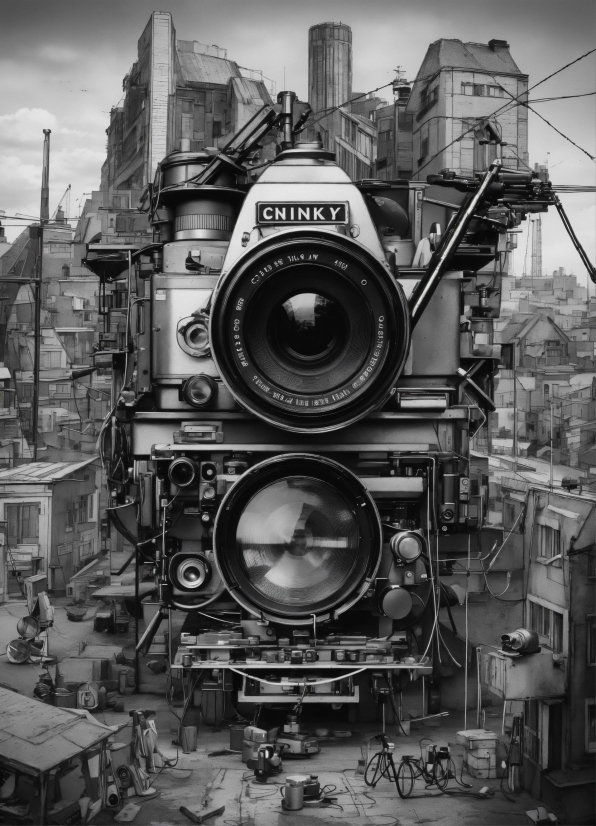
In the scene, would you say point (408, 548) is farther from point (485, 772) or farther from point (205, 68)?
point (205, 68)

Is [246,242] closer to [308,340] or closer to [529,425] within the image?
[308,340]

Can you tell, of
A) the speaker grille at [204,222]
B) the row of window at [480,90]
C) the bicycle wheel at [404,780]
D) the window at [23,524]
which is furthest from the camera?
the window at [23,524]

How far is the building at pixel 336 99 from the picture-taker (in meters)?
6.70

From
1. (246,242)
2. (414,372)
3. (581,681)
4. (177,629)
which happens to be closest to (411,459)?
(414,372)

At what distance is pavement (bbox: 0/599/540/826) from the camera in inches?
286

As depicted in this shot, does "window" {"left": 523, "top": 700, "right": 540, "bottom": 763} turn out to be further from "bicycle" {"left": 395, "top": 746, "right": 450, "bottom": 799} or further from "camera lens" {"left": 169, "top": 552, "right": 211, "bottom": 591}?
"camera lens" {"left": 169, "top": 552, "right": 211, "bottom": 591}

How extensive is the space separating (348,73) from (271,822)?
15.6 ft

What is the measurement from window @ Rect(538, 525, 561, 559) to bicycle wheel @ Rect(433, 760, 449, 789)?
1.83m

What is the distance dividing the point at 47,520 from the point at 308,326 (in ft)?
28.6

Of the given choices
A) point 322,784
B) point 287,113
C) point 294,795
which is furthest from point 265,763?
point 287,113

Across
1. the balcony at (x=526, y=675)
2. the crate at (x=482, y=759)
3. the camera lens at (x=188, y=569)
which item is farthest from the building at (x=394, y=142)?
the crate at (x=482, y=759)

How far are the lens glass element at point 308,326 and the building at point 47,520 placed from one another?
757cm

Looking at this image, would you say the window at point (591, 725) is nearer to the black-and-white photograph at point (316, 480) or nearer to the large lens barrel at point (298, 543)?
the black-and-white photograph at point (316, 480)

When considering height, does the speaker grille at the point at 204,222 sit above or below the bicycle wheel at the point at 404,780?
above
